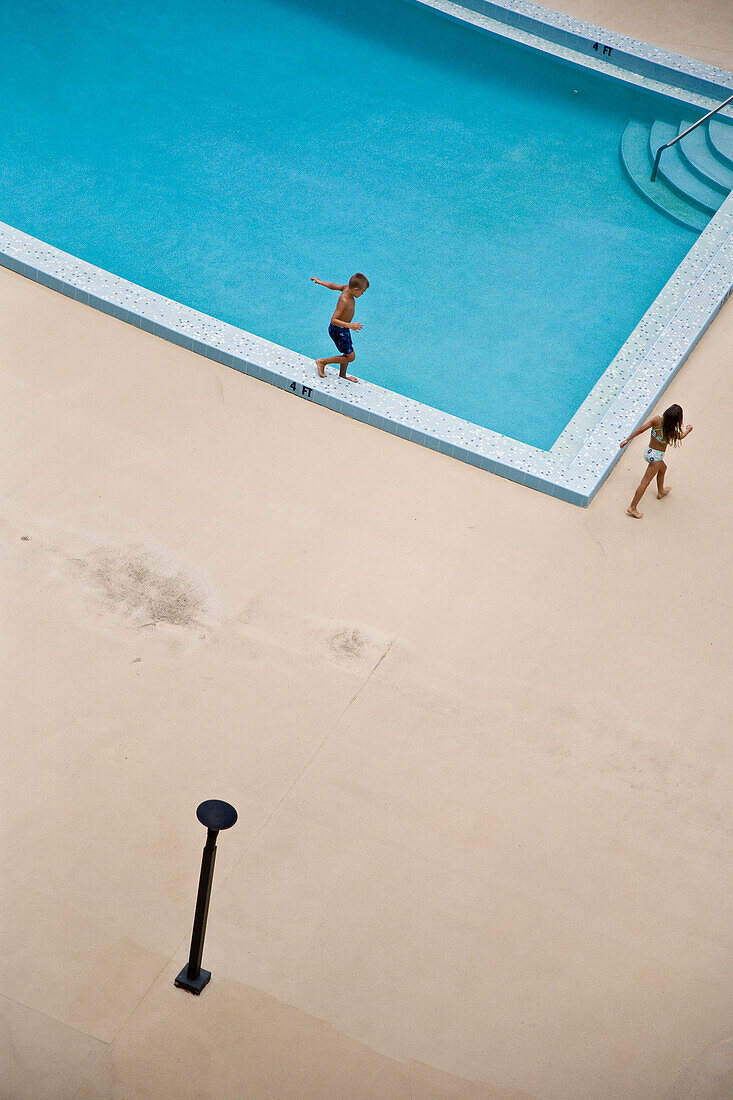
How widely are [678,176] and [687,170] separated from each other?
4.3 inches

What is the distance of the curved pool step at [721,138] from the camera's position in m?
9.34

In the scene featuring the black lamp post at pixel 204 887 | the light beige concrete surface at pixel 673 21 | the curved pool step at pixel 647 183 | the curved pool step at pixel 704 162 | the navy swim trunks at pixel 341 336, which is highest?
the light beige concrete surface at pixel 673 21

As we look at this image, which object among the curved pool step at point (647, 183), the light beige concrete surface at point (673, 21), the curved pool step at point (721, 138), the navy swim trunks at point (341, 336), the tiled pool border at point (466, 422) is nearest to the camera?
the tiled pool border at point (466, 422)

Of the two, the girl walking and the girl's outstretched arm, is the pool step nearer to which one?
the girl's outstretched arm

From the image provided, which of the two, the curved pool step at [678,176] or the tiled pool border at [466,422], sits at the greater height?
the curved pool step at [678,176]

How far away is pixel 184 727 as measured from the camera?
5125 mm

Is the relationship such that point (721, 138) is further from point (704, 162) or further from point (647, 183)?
point (647, 183)

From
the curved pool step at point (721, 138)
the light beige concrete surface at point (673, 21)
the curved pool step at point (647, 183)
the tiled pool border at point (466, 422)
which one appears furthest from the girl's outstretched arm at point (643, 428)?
the light beige concrete surface at point (673, 21)

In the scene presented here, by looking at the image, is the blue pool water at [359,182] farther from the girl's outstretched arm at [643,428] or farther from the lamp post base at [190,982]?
the lamp post base at [190,982]

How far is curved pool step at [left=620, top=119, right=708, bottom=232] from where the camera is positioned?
9.20 meters

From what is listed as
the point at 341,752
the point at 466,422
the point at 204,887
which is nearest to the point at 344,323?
the point at 466,422

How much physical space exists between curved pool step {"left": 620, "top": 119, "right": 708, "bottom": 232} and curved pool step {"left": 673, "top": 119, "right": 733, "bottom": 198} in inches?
9.1

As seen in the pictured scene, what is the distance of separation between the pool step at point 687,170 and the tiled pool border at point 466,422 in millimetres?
475

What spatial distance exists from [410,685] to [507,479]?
5.84 ft
